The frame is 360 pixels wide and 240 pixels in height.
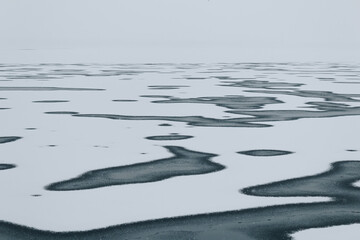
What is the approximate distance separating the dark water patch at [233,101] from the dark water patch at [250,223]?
3.26 metres

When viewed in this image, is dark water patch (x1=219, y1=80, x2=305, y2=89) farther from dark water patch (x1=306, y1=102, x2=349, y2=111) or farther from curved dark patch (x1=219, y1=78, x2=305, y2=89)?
dark water patch (x1=306, y1=102, x2=349, y2=111)

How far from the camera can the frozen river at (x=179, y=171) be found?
7.34ft

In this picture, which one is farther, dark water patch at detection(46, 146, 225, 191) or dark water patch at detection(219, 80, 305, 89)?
dark water patch at detection(219, 80, 305, 89)

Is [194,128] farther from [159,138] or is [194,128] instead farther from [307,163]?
[307,163]

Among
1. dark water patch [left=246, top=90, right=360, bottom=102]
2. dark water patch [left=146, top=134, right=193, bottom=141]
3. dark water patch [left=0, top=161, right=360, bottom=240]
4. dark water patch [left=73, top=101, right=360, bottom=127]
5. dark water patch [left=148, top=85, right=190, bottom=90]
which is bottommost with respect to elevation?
dark water patch [left=148, top=85, right=190, bottom=90]

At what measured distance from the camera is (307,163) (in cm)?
325

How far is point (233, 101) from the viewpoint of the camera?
643cm

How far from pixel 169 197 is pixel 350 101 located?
163 inches

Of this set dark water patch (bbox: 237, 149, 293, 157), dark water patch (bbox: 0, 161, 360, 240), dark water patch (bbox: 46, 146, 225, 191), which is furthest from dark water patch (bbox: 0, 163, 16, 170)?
dark water patch (bbox: 237, 149, 293, 157)

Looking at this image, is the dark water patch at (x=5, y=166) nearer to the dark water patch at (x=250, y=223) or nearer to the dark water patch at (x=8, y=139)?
the dark water patch at (x=8, y=139)

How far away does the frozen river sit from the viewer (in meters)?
2.24

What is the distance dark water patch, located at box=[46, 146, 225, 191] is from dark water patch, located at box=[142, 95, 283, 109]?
2.58 meters

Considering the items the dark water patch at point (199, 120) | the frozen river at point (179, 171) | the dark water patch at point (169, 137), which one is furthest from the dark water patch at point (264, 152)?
the dark water patch at point (199, 120)

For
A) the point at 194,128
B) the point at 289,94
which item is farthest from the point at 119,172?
the point at 289,94
